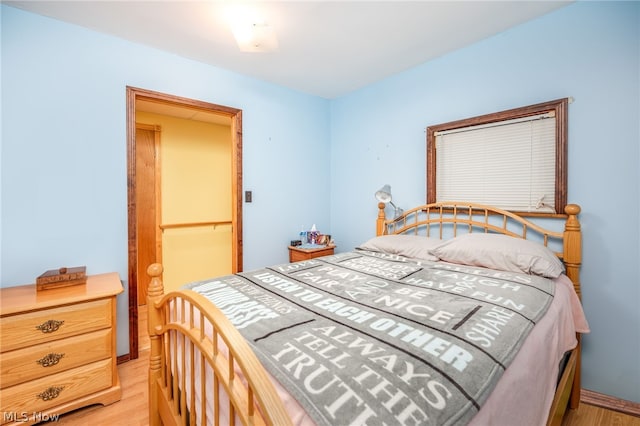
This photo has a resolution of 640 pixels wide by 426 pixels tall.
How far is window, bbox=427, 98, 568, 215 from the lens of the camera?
6.48 ft

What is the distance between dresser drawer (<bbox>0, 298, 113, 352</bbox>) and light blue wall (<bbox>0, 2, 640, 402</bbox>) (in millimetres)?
504

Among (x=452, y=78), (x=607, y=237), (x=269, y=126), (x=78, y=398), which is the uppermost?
(x=452, y=78)

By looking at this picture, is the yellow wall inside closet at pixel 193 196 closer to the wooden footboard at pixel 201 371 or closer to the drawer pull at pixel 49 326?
the drawer pull at pixel 49 326

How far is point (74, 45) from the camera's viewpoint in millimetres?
2066

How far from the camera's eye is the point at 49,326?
1655mm

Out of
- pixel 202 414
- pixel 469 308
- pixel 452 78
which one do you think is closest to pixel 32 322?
pixel 202 414

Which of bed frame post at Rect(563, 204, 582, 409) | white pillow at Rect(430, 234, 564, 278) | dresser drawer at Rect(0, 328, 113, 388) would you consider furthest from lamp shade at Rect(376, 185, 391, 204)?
dresser drawer at Rect(0, 328, 113, 388)

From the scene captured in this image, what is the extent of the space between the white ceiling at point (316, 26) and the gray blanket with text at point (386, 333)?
68.2 inches

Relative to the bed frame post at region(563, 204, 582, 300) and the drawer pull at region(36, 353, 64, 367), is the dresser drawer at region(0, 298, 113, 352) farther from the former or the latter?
the bed frame post at region(563, 204, 582, 300)

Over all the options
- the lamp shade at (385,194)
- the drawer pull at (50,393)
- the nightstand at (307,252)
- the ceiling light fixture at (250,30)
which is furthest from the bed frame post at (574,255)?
the drawer pull at (50,393)

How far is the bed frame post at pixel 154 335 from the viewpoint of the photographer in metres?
1.43

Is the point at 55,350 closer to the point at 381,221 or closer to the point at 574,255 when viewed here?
the point at 381,221

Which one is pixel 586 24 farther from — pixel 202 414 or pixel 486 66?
pixel 202 414

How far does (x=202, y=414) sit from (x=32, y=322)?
1366mm
